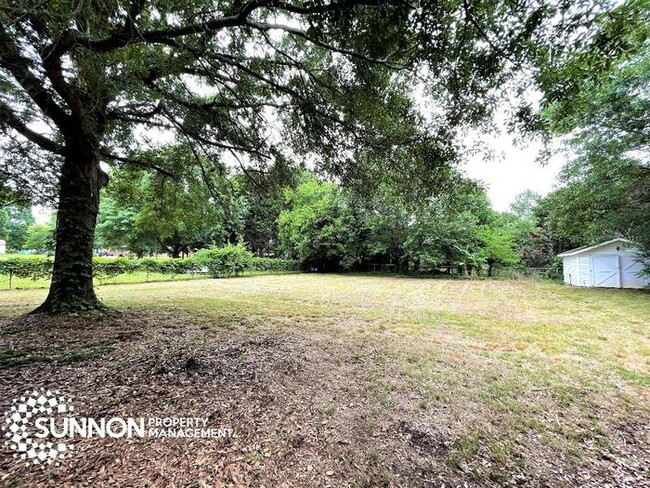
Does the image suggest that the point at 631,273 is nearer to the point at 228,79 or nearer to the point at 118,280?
the point at 228,79

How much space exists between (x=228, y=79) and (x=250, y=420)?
4.80 metres

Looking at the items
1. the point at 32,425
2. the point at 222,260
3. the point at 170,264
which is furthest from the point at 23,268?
the point at 32,425

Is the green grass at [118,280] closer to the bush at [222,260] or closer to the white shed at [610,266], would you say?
the bush at [222,260]

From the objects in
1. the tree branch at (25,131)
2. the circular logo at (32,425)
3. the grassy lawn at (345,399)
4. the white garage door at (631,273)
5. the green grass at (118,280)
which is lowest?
the grassy lawn at (345,399)

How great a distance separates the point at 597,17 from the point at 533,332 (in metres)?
5.02

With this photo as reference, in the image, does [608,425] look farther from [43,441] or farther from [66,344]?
[66,344]

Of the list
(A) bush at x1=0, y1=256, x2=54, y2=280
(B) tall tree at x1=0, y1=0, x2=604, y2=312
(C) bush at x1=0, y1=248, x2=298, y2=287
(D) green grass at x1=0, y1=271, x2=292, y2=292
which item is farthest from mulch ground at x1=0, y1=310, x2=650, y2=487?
(C) bush at x1=0, y1=248, x2=298, y2=287

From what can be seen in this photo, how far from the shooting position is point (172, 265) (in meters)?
16.1

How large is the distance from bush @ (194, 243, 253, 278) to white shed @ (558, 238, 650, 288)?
62.7ft

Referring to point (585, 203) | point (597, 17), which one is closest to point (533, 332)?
point (597, 17)

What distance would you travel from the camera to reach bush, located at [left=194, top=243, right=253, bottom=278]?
17.2 meters

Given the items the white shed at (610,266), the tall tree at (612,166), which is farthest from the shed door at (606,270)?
the tall tree at (612,166)

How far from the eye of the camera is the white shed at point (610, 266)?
40.9 feet

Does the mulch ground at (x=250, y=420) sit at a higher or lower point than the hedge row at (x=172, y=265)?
lower
